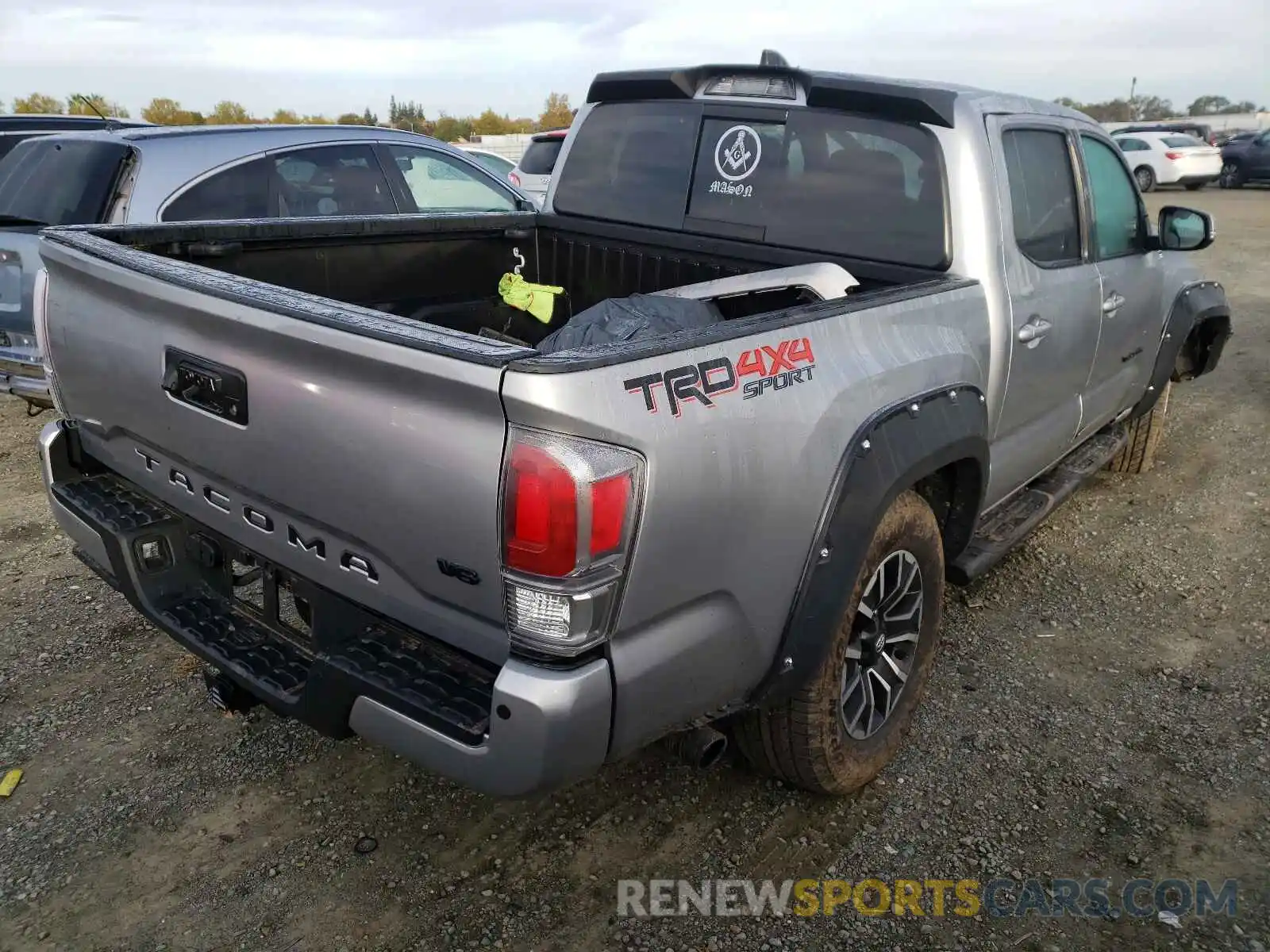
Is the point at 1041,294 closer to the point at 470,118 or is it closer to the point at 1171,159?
the point at 1171,159

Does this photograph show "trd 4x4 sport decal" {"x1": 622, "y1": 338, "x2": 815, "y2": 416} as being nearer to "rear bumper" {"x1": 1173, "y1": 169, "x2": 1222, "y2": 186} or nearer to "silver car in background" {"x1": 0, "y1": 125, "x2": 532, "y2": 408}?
"silver car in background" {"x1": 0, "y1": 125, "x2": 532, "y2": 408}

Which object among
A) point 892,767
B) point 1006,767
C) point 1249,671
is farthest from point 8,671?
point 1249,671

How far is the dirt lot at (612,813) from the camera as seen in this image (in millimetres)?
2381

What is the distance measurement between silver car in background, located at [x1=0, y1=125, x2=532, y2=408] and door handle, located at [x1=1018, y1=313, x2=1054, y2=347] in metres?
3.70

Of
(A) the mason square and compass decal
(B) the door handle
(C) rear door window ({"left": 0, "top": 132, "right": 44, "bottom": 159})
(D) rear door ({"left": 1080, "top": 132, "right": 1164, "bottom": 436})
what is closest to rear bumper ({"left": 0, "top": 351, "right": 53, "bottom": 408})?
(C) rear door window ({"left": 0, "top": 132, "right": 44, "bottom": 159})

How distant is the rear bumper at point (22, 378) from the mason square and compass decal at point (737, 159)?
3.91 meters

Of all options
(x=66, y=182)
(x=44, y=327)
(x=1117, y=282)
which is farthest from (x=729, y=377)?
(x=66, y=182)

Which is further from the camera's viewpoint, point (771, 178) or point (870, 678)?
point (771, 178)

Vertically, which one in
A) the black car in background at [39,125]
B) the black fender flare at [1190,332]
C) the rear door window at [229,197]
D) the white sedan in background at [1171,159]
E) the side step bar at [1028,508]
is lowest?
the side step bar at [1028,508]

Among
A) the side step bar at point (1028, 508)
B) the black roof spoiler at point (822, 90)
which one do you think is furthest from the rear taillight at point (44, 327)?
the side step bar at point (1028, 508)

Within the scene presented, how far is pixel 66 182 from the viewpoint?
17.5ft

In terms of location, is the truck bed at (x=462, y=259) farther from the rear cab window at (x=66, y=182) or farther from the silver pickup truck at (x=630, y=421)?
the rear cab window at (x=66, y=182)

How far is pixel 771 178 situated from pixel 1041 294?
1035 millimetres

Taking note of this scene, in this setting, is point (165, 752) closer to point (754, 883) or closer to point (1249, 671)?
point (754, 883)
